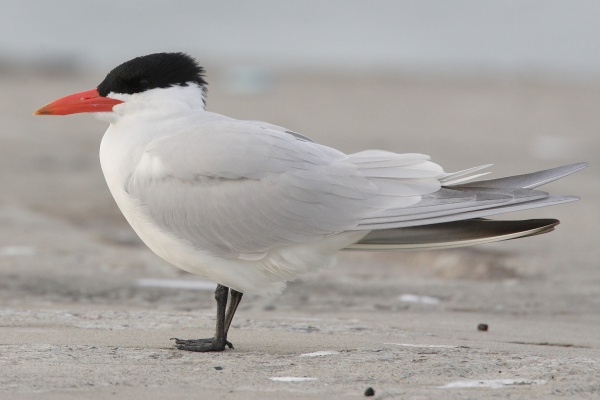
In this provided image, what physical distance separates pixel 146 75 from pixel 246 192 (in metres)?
0.73

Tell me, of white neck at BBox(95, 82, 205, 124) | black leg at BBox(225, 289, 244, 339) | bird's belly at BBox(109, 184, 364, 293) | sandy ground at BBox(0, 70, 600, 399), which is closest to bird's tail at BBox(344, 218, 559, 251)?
bird's belly at BBox(109, 184, 364, 293)

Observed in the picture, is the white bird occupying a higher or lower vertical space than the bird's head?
lower

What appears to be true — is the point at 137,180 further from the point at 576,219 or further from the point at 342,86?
the point at 342,86

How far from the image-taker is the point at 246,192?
4.56 m

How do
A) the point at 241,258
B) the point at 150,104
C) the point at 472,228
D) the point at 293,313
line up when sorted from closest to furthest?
the point at 472,228 < the point at 241,258 < the point at 150,104 < the point at 293,313

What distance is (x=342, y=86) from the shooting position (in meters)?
26.5

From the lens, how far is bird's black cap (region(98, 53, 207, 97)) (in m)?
4.80

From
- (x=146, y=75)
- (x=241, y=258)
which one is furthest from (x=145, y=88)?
(x=241, y=258)

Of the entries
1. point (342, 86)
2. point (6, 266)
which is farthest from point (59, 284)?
point (342, 86)

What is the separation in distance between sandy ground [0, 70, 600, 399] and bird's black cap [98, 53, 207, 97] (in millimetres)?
1102

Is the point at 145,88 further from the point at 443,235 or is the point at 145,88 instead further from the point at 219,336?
the point at 443,235

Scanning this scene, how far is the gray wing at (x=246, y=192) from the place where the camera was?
4512 mm

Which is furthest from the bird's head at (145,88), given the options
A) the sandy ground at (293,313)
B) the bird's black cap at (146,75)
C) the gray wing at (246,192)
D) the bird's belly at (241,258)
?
the sandy ground at (293,313)

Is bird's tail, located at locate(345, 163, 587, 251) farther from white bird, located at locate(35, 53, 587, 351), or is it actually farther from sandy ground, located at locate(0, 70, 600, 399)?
sandy ground, located at locate(0, 70, 600, 399)
